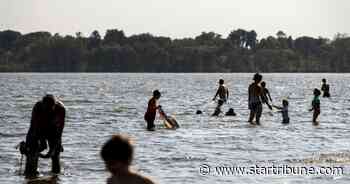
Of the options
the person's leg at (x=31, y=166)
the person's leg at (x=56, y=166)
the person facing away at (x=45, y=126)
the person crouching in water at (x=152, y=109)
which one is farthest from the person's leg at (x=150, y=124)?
the person facing away at (x=45, y=126)

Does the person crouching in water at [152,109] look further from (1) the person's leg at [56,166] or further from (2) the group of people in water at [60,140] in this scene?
(1) the person's leg at [56,166]

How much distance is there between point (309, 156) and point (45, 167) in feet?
18.0

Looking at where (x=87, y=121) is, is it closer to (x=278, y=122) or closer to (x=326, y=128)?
(x=278, y=122)

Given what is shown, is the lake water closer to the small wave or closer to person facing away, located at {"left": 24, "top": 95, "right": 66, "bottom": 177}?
the small wave

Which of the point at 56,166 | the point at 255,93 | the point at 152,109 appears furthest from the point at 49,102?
the point at 255,93

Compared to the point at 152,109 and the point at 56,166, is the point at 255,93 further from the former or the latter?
the point at 56,166

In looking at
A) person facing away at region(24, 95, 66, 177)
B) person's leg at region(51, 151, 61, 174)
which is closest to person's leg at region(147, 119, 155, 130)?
person's leg at region(51, 151, 61, 174)

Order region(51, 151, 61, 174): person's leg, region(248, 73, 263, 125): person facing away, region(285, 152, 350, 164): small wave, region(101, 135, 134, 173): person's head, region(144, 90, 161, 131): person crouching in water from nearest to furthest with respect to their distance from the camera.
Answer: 1. region(101, 135, 134, 173): person's head
2. region(51, 151, 61, 174): person's leg
3. region(285, 152, 350, 164): small wave
4. region(144, 90, 161, 131): person crouching in water
5. region(248, 73, 263, 125): person facing away

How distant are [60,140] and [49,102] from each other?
Result: 0.99 m

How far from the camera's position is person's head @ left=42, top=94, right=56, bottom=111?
15.8 metres

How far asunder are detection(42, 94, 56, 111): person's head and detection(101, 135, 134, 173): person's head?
7.48 meters

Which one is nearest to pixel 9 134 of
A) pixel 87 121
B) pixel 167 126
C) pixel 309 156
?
pixel 167 126

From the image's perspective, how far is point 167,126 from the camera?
2884cm

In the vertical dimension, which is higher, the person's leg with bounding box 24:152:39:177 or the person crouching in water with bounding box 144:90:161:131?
the person crouching in water with bounding box 144:90:161:131
